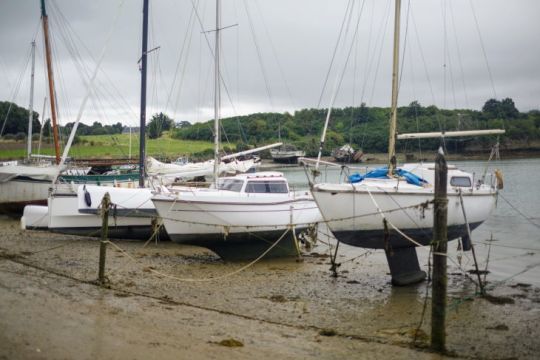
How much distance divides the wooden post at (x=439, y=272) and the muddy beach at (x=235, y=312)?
0.33 m

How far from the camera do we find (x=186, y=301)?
11.9m

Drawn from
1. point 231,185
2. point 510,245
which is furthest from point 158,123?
point 510,245

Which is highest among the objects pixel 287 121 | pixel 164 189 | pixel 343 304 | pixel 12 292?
pixel 287 121

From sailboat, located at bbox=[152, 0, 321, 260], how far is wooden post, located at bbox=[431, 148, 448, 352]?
7.90 metres

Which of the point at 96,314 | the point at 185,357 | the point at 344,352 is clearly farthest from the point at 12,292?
the point at 344,352

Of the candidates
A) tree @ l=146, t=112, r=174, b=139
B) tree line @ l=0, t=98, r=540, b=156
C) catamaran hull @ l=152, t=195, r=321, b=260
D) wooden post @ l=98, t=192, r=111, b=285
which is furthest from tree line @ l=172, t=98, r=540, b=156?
wooden post @ l=98, t=192, r=111, b=285

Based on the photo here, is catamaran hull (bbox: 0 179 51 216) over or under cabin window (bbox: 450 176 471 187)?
under

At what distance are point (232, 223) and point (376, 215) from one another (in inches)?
206

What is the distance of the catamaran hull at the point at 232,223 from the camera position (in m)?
17.0

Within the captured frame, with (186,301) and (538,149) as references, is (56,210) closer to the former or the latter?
(186,301)

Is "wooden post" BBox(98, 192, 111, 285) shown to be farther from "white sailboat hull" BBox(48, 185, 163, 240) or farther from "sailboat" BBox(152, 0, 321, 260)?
"white sailboat hull" BBox(48, 185, 163, 240)

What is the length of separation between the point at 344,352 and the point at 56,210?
14.6 meters

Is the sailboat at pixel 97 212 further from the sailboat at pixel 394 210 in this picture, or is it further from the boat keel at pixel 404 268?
the boat keel at pixel 404 268

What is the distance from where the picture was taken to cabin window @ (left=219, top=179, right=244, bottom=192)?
59.2 ft
